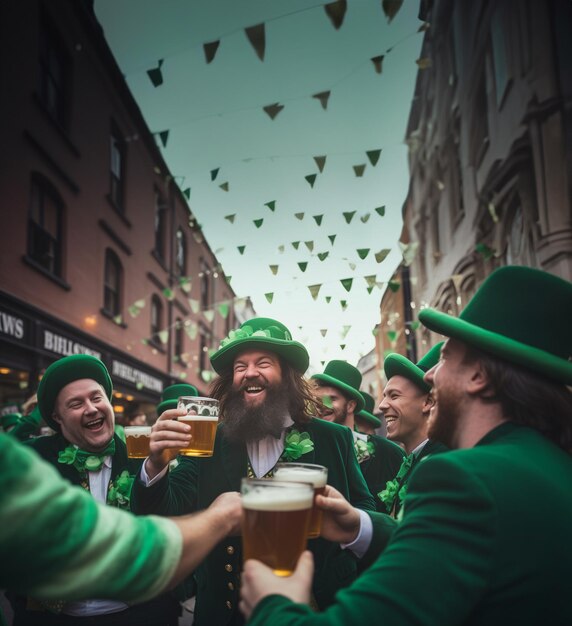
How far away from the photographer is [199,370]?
25.2m

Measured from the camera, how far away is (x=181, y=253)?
22.8 m

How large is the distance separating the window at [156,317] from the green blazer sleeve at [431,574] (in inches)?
683

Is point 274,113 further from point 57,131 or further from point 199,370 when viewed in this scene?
point 199,370

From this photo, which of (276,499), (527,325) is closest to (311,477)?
(276,499)

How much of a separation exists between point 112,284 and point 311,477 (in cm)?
1378

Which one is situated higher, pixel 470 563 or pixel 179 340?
pixel 179 340

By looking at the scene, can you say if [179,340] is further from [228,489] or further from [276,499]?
[276,499]

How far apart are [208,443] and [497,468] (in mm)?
1548

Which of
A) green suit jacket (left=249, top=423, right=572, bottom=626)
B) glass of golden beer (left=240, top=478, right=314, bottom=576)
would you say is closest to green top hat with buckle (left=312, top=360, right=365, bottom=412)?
glass of golden beer (left=240, top=478, right=314, bottom=576)

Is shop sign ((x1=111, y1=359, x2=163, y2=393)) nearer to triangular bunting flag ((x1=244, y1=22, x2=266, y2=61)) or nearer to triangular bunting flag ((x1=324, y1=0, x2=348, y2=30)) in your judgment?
triangular bunting flag ((x1=244, y1=22, x2=266, y2=61))

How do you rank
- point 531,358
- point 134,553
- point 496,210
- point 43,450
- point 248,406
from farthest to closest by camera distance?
point 496,210
point 43,450
point 248,406
point 531,358
point 134,553

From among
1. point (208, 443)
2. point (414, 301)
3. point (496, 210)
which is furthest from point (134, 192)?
point (208, 443)

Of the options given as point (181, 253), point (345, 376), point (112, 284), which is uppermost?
point (181, 253)

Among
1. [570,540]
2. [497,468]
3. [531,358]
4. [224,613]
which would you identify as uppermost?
[531,358]
